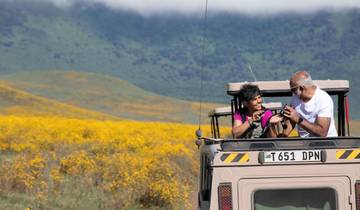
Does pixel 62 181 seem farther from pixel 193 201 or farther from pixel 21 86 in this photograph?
Result: pixel 21 86

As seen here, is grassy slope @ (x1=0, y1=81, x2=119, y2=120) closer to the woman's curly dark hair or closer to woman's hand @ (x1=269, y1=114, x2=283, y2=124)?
the woman's curly dark hair

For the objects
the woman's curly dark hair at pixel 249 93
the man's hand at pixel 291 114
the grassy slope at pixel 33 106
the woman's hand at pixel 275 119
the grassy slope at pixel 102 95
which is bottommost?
the woman's hand at pixel 275 119

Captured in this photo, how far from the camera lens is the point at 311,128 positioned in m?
7.95

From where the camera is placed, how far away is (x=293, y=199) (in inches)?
299

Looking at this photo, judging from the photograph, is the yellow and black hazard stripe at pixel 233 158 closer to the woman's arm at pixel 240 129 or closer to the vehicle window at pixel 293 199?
the vehicle window at pixel 293 199

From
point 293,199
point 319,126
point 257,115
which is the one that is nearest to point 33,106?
point 257,115

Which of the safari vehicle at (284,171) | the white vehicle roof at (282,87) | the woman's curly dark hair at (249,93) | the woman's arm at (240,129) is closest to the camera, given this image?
the safari vehicle at (284,171)

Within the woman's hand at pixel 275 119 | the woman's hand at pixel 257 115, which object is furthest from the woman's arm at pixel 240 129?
the woman's hand at pixel 275 119

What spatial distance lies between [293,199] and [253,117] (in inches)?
41.7

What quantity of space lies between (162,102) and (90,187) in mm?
143381

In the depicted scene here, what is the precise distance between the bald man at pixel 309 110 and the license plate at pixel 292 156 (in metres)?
0.51

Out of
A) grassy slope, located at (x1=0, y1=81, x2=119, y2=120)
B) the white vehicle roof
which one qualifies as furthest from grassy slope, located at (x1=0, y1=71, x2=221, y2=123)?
the white vehicle roof

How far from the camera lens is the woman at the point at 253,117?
8.33 m

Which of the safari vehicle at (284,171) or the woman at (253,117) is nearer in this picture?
the safari vehicle at (284,171)
